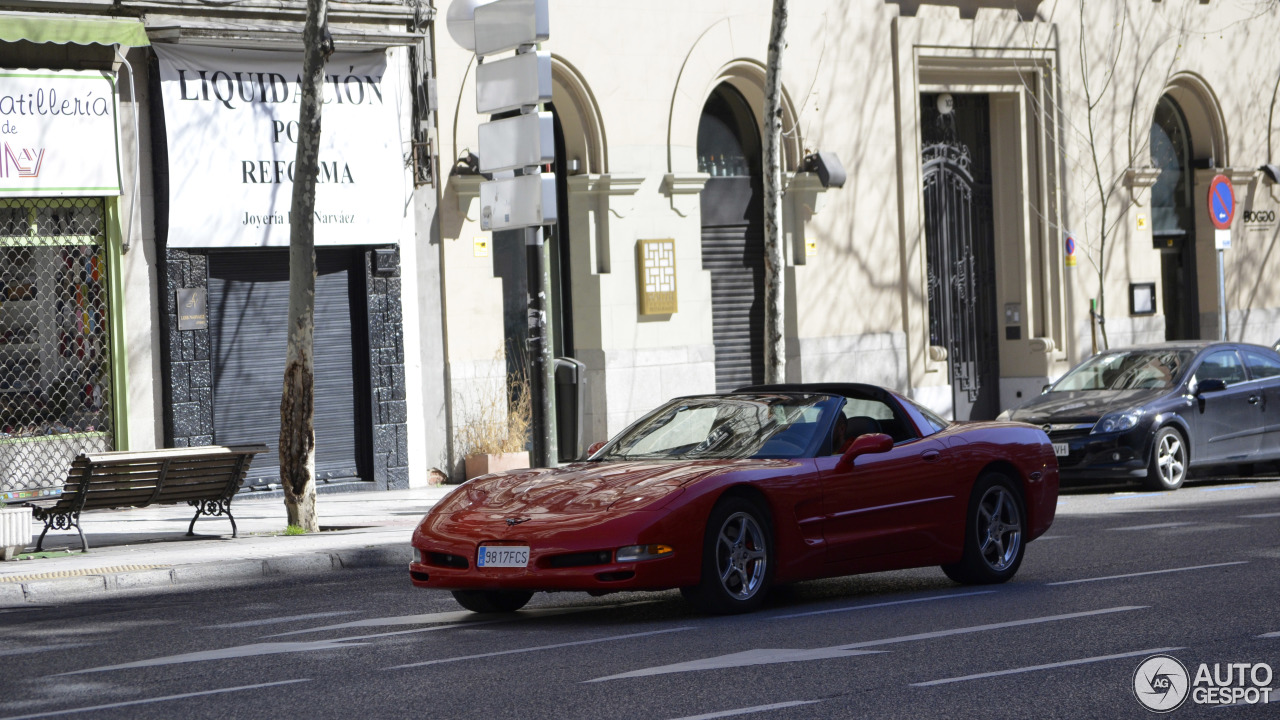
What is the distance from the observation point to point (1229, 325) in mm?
29906

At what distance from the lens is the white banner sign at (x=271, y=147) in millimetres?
18125

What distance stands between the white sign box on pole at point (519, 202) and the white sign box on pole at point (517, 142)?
0.49 ft

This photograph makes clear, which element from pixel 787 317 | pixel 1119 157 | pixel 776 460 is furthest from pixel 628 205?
pixel 776 460

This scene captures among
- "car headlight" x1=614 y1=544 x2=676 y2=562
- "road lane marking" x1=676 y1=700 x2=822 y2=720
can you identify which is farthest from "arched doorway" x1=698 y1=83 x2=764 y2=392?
"road lane marking" x1=676 y1=700 x2=822 y2=720

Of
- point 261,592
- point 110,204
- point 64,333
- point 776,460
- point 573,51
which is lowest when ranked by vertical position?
point 261,592

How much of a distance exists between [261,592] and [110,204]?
7.37 metres

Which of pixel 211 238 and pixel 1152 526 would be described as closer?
pixel 1152 526

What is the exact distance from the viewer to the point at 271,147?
18.7 meters

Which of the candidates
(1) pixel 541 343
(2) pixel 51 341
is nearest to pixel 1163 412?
(1) pixel 541 343

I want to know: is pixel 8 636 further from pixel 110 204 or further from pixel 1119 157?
pixel 1119 157

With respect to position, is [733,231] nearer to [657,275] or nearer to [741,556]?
[657,275]

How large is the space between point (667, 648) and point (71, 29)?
37.7 feet

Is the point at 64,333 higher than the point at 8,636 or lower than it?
higher

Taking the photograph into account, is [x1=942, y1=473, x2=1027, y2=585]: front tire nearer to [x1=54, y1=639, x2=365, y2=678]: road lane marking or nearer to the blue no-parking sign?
[x1=54, y1=639, x2=365, y2=678]: road lane marking
